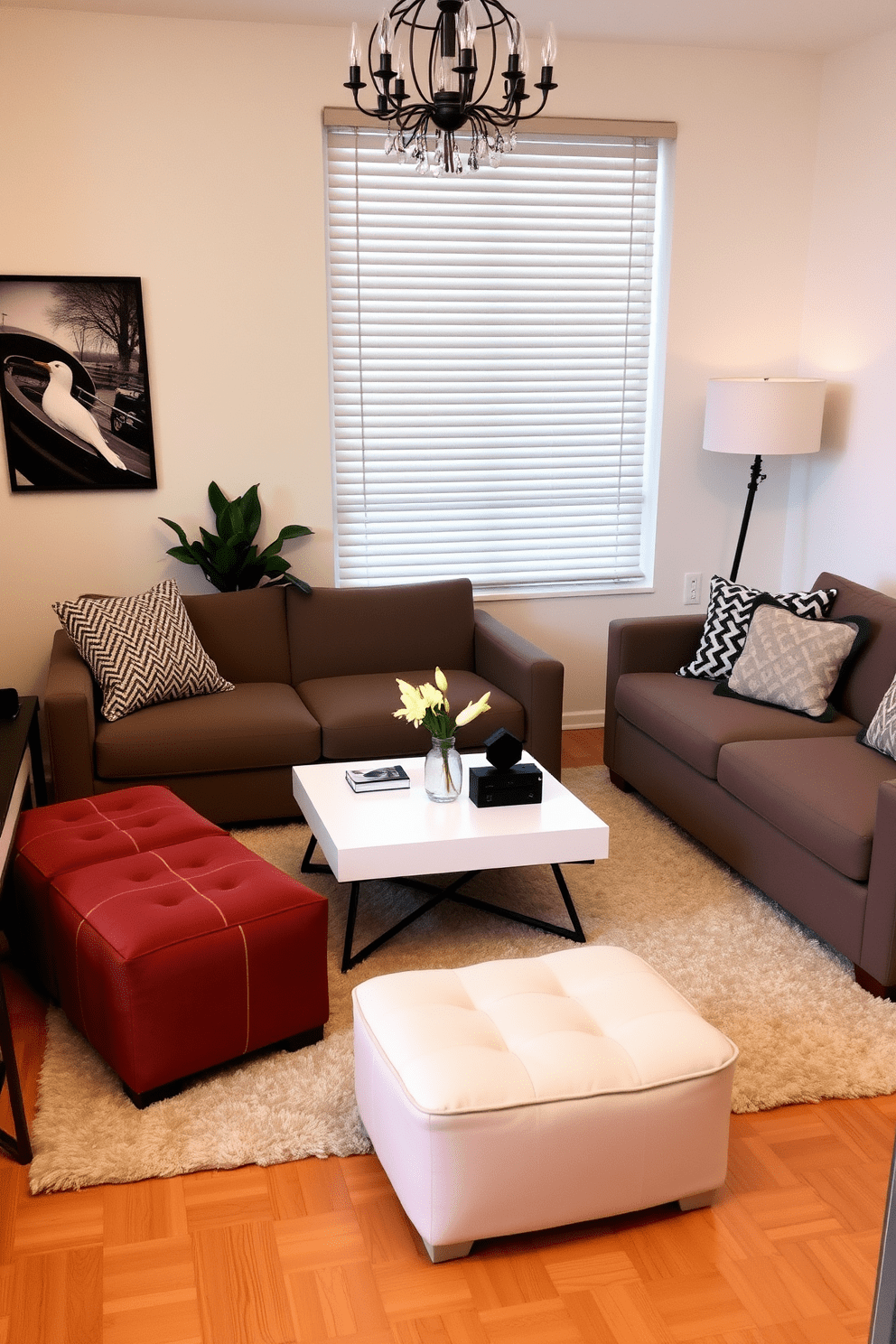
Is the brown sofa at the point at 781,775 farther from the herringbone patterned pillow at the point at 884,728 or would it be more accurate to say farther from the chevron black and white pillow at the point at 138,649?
the chevron black and white pillow at the point at 138,649

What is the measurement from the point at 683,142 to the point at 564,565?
1781 millimetres

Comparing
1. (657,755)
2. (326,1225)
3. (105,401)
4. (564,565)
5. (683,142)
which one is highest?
(683,142)

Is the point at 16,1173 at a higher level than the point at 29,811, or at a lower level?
lower

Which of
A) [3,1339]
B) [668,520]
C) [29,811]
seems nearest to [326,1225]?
[3,1339]

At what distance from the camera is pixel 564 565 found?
5.04 m

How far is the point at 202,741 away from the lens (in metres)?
3.71

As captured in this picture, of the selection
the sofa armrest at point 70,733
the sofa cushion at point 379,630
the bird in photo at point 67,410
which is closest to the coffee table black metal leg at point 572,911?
the sofa cushion at point 379,630

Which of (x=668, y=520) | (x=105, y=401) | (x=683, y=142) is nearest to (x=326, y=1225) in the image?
(x=105, y=401)

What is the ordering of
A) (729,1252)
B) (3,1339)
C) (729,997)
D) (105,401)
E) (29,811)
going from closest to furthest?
1. (3,1339)
2. (729,1252)
3. (729,997)
4. (29,811)
5. (105,401)

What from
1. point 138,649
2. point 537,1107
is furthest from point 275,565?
point 537,1107

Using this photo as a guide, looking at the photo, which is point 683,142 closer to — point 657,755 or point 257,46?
point 257,46

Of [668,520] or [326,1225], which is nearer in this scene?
[326,1225]

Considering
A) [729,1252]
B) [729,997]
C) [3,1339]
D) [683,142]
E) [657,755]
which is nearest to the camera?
[3,1339]

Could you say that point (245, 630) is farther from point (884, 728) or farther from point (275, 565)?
point (884, 728)
